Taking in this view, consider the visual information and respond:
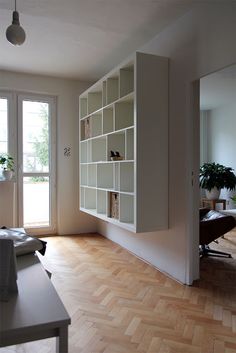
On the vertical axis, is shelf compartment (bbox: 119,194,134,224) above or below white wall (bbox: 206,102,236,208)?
below

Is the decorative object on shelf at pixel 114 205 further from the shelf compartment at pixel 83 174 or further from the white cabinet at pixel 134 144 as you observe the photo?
the shelf compartment at pixel 83 174

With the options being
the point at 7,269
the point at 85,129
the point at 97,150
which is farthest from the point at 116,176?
the point at 7,269

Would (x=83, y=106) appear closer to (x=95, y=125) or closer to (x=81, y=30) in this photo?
(x=95, y=125)

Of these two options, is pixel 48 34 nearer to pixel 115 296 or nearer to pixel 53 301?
pixel 115 296

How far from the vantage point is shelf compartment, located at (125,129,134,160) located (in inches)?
138

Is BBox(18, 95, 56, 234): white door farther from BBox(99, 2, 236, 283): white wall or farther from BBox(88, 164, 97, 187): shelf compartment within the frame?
BBox(99, 2, 236, 283): white wall

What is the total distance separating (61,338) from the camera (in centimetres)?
95

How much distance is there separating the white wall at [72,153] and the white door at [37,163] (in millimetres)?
119

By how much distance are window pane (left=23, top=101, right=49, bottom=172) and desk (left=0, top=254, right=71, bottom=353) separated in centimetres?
426

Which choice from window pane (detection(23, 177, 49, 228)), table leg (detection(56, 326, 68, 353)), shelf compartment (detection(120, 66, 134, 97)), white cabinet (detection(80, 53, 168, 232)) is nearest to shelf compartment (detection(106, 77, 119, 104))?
white cabinet (detection(80, 53, 168, 232))

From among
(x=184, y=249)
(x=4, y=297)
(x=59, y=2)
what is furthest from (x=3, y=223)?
(x=4, y=297)

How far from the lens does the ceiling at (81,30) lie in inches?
113

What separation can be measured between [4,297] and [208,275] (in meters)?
2.79

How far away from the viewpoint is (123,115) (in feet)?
12.4
